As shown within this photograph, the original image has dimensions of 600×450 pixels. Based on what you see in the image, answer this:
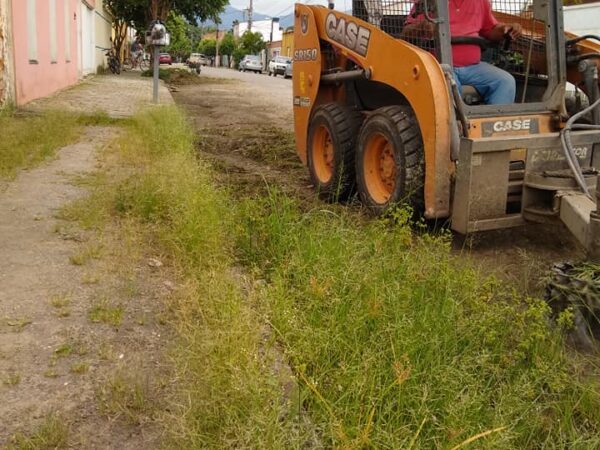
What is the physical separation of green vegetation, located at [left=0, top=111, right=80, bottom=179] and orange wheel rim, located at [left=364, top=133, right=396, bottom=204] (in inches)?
129

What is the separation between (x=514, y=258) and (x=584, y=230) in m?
1.14

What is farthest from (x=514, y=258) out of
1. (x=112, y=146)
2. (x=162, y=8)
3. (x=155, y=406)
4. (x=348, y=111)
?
(x=162, y=8)

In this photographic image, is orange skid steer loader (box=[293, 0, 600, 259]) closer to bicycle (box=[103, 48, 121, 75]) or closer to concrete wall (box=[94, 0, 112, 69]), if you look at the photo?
concrete wall (box=[94, 0, 112, 69])

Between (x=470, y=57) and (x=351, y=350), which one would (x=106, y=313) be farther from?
(x=470, y=57)

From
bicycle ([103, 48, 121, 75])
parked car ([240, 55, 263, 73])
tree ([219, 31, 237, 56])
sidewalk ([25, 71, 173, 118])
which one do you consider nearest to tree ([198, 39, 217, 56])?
tree ([219, 31, 237, 56])

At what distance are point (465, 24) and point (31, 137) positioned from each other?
5.46 meters

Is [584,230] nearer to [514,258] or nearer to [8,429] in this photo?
[514,258]

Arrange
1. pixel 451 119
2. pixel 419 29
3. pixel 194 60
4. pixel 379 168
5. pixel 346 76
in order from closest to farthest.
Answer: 1. pixel 451 119
2. pixel 419 29
3. pixel 379 168
4. pixel 346 76
5. pixel 194 60

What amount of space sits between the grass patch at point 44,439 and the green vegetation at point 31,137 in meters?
4.36

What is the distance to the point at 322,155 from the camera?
7289 millimetres

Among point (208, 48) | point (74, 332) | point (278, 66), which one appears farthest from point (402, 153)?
point (208, 48)

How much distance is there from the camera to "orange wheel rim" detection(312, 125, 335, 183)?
7137 millimetres

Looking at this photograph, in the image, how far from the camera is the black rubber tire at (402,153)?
5.24 metres

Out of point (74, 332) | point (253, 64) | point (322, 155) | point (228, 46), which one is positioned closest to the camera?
point (74, 332)
